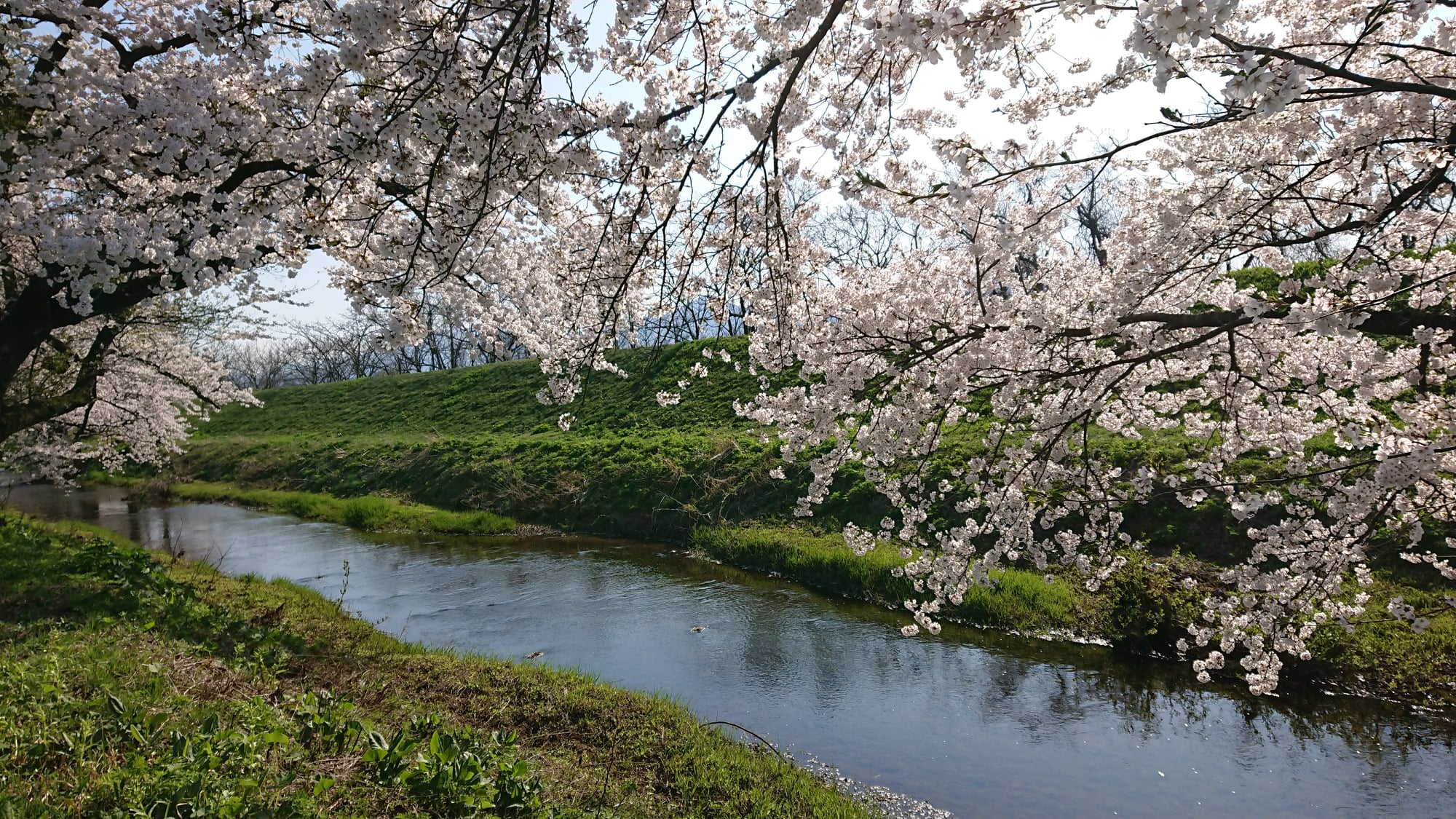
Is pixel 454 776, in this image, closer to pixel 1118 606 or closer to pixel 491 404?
pixel 1118 606

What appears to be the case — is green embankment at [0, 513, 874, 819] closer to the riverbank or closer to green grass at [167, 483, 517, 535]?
the riverbank

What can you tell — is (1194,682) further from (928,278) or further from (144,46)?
(144,46)

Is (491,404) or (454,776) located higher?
(491,404)

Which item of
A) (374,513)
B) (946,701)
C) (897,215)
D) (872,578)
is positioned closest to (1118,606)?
(946,701)

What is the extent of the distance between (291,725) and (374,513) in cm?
1416

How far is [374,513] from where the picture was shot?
16922 millimetres

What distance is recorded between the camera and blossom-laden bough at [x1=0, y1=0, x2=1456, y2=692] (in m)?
3.50

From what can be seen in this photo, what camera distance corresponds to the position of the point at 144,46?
21.4ft

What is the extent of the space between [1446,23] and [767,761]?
5830 mm

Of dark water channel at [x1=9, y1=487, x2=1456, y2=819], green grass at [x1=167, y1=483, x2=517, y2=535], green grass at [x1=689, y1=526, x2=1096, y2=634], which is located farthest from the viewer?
green grass at [x1=167, y1=483, x2=517, y2=535]

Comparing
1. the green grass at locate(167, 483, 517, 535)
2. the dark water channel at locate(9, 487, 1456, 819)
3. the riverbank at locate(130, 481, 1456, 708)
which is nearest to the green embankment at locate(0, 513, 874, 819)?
the dark water channel at locate(9, 487, 1456, 819)

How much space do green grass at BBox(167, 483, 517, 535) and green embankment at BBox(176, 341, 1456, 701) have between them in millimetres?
115

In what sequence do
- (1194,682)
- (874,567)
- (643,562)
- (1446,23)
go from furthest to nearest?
(643,562) < (874,567) < (1194,682) < (1446,23)

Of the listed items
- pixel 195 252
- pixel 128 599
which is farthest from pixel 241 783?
pixel 195 252
